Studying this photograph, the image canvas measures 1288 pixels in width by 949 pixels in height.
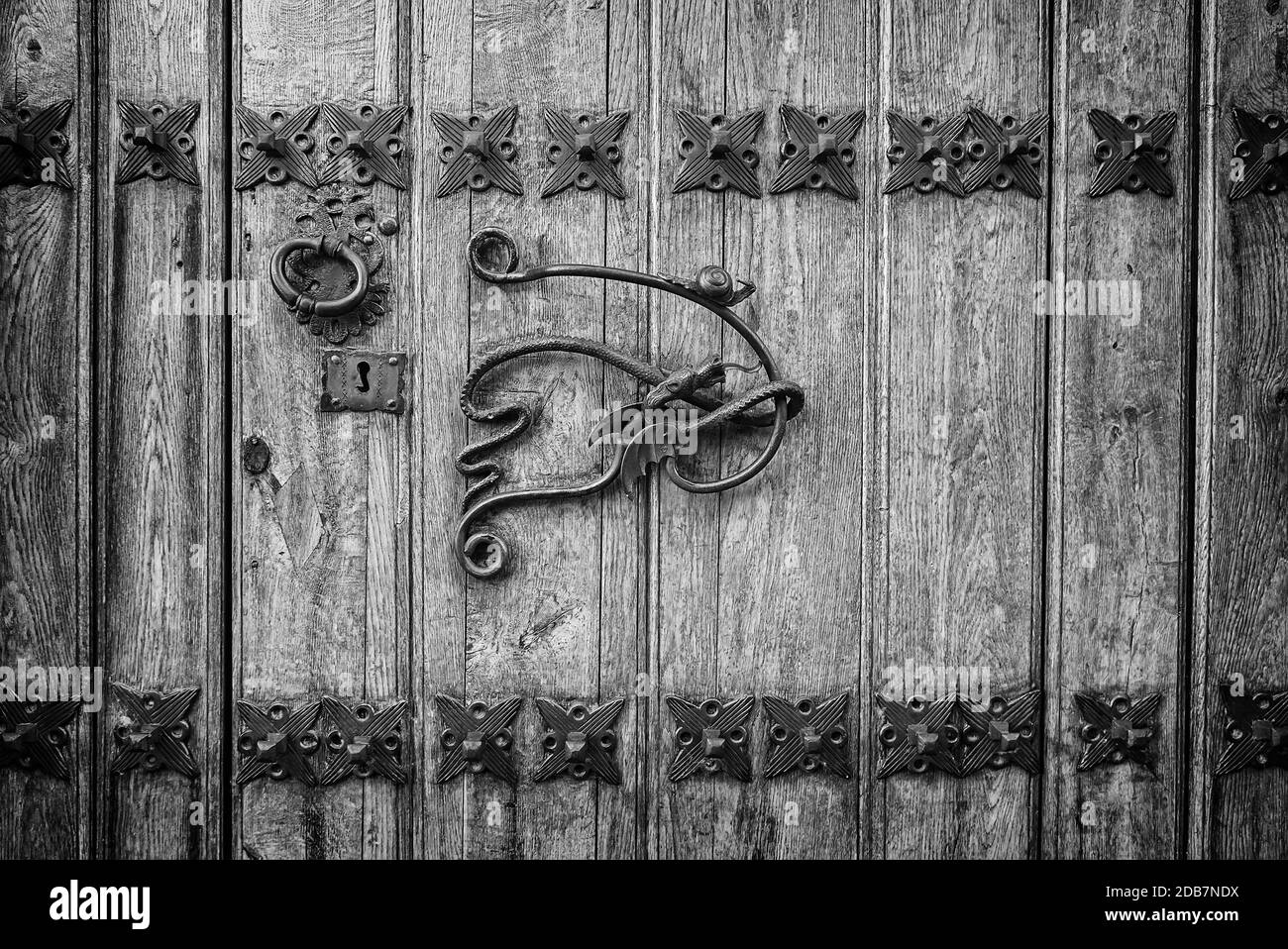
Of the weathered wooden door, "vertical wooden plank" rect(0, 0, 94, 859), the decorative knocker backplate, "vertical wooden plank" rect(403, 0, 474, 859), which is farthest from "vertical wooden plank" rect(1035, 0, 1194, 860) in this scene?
"vertical wooden plank" rect(0, 0, 94, 859)

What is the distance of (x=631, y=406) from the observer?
1.13 meters

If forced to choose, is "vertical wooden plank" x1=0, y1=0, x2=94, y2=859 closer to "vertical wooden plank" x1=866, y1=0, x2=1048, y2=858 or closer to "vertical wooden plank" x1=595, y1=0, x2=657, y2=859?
"vertical wooden plank" x1=595, y1=0, x2=657, y2=859

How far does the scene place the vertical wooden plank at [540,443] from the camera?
114 cm

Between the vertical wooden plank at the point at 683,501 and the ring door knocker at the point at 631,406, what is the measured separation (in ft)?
0.16

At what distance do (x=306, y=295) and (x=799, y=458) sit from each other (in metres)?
0.70

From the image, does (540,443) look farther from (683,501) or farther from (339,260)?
(339,260)

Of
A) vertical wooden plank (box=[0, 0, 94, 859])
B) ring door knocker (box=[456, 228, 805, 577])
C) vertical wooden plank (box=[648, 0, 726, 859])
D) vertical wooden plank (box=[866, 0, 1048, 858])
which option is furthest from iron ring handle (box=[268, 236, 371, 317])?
vertical wooden plank (box=[866, 0, 1048, 858])

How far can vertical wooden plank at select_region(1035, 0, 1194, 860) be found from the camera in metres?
1.14

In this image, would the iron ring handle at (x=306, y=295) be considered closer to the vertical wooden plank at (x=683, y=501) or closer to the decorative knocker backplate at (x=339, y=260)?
the decorative knocker backplate at (x=339, y=260)

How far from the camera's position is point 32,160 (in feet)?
3.63

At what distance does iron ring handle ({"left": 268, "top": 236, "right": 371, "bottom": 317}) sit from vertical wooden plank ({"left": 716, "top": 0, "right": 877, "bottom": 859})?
1.62 ft

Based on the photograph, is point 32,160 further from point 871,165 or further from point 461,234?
point 871,165

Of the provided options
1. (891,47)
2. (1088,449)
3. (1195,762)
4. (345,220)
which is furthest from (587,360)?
(1195,762)

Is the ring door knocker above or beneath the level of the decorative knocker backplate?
beneath
